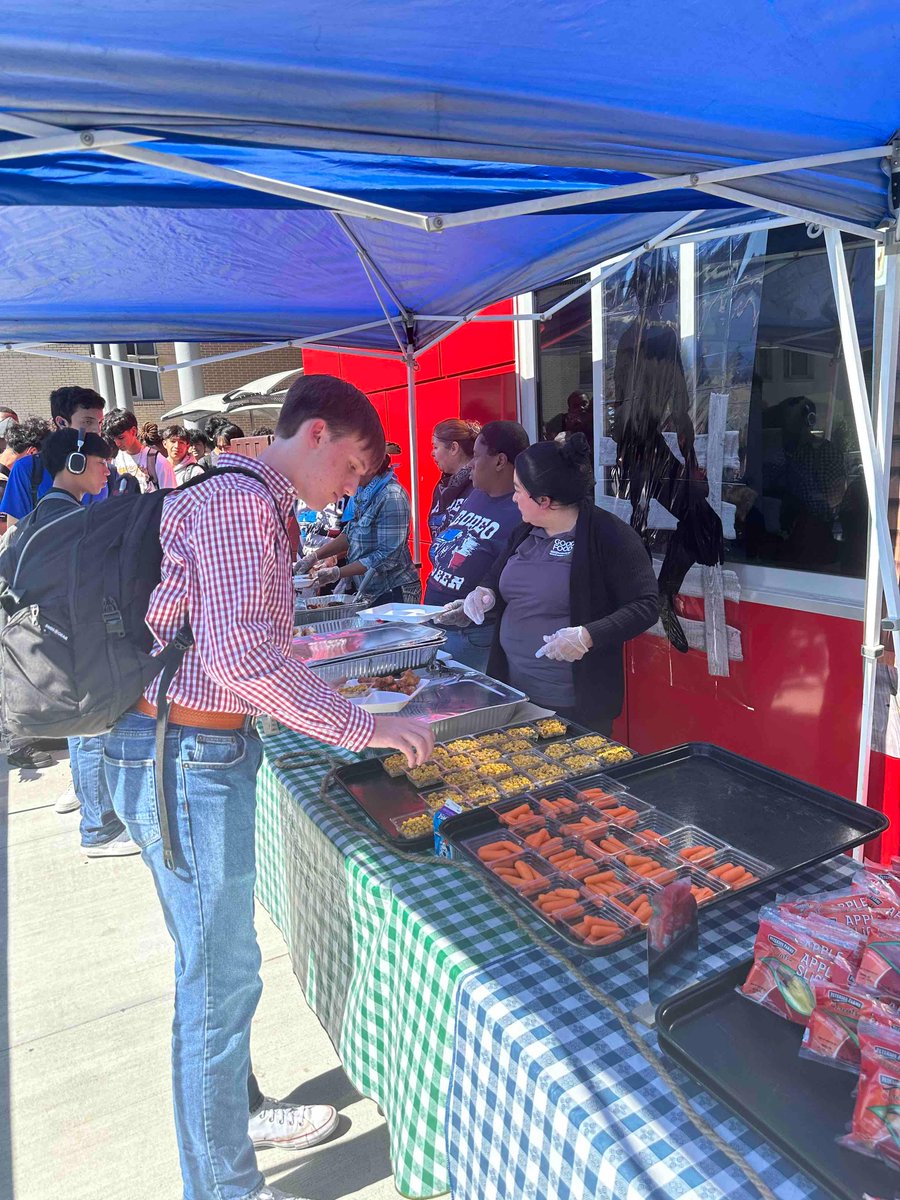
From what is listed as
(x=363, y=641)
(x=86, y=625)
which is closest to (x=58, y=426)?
(x=363, y=641)

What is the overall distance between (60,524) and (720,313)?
119 inches

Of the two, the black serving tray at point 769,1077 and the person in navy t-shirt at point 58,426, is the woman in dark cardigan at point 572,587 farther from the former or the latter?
the person in navy t-shirt at point 58,426

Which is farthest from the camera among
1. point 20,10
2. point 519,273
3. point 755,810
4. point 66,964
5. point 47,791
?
point 47,791

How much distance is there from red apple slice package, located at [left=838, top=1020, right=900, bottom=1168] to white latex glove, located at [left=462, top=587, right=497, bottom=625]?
2.16 m

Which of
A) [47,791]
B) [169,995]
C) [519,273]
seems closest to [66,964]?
[169,995]

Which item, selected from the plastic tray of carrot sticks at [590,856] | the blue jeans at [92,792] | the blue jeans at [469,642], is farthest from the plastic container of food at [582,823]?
the blue jeans at [92,792]

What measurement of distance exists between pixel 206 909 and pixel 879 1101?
1.29m

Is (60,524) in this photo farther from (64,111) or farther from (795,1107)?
(795,1107)

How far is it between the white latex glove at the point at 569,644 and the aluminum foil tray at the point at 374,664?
550 mm

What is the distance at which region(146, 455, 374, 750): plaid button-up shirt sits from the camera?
1464mm

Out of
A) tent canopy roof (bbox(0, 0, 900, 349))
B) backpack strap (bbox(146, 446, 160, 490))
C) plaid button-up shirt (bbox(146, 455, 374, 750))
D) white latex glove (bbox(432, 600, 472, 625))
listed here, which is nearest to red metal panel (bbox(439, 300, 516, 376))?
white latex glove (bbox(432, 600, 472, 625))

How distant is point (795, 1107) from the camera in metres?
1.02

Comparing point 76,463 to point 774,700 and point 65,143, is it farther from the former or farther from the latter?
point 774,700

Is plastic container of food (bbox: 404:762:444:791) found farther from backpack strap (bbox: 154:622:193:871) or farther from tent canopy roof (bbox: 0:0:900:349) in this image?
tent canopy roof (bbox: 0:0:900:349)
